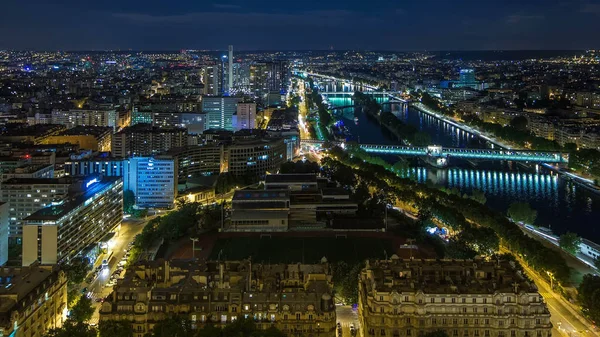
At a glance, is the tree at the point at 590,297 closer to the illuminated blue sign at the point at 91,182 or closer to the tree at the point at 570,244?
the tree at the point at 570,244

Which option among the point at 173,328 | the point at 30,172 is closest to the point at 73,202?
the point at 30,172

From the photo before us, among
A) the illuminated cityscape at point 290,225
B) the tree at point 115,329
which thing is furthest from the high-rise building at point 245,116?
the tree at point 115,329

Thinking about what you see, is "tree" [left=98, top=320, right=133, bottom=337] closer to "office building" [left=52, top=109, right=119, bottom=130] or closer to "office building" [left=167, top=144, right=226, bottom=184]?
"office building" [left=167, top=144, right=226, bottom=184]

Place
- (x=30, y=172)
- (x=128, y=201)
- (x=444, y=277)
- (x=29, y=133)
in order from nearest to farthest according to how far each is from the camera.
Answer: (x=444, y=277) < (x=30, y=172) < (x=128, y=201) < (x=29, y=133)

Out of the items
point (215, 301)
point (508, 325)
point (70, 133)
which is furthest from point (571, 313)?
point (70, 133)

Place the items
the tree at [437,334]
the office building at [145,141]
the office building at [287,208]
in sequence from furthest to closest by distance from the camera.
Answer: the office building at [145,141] → the office building at [287,208] → the tree at [437,334]

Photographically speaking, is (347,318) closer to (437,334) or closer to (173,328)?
(437,334)
